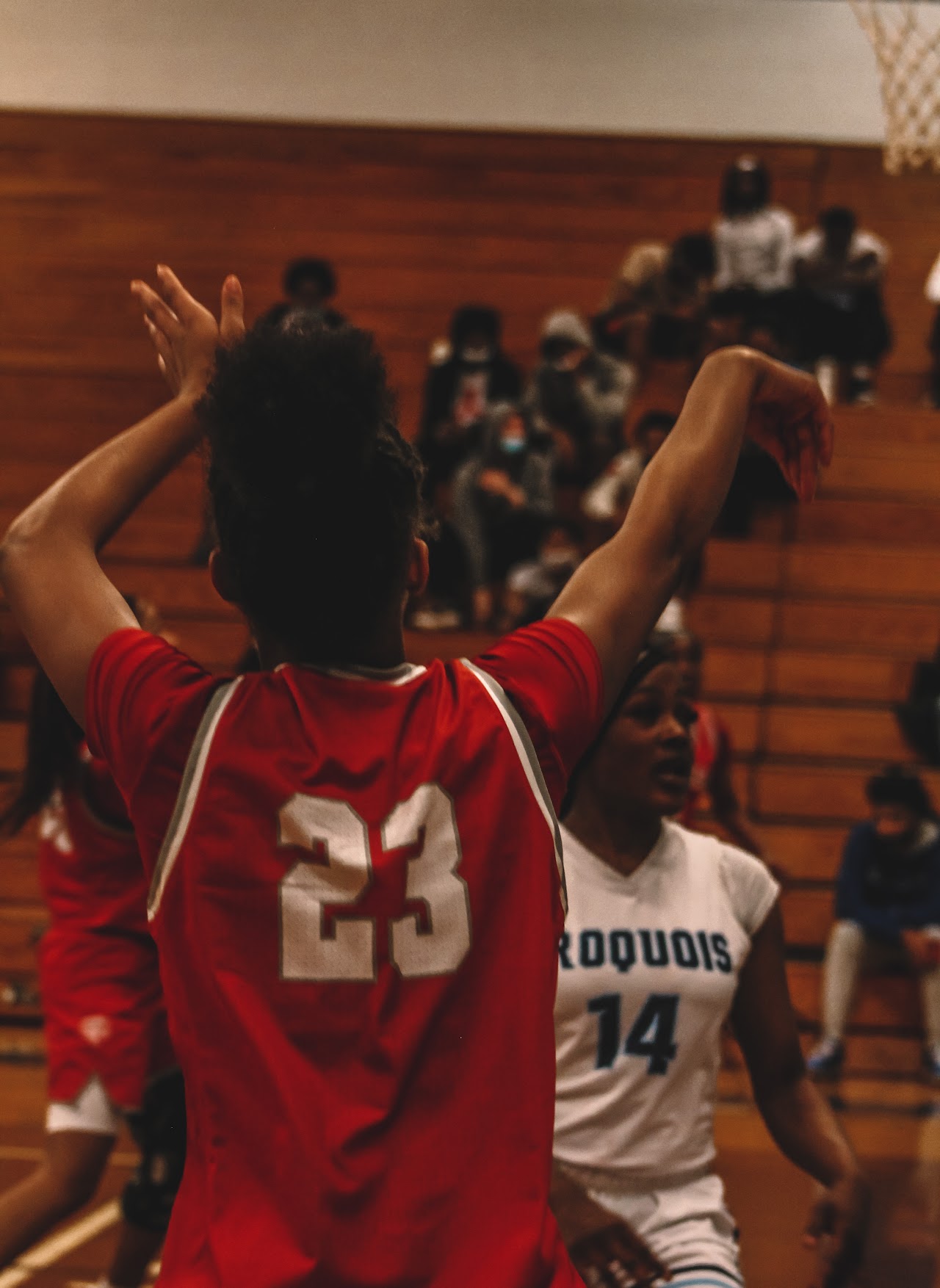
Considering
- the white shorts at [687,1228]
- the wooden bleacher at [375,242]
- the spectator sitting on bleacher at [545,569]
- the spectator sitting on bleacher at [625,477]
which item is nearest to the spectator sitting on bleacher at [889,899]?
the spectator sitting on bleacher at [545,569]

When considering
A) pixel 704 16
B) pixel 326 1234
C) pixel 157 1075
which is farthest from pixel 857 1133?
pixel 326 1234

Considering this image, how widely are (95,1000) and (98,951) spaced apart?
0.11 meters

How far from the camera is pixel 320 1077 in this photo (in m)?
1.33

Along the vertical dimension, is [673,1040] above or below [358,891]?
below

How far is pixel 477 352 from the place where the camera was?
391 inches

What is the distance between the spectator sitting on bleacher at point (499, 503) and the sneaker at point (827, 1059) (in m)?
3.10

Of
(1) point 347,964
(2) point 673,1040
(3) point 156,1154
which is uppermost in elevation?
(1) point 347,964

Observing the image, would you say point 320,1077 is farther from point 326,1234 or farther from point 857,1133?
point 857,1133

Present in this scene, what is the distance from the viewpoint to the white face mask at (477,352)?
9.87m

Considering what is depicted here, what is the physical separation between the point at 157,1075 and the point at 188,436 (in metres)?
2.17

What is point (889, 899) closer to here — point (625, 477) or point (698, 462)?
point (625, 477)

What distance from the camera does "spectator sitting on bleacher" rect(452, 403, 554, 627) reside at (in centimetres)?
866


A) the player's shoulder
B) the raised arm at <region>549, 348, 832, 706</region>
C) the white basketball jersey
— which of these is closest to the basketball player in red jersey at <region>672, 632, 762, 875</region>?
the player's shoulder

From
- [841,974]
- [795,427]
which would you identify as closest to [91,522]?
[795,427]
